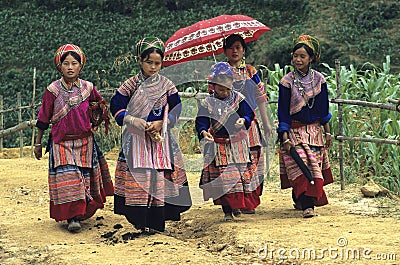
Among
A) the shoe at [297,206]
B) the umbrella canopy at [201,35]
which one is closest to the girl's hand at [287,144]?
the shoe at [297,206]

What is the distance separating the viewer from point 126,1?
25.4m

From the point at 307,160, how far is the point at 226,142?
26.7 inches

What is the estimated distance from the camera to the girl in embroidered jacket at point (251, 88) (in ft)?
17.4

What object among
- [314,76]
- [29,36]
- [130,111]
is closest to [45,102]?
[130,111]

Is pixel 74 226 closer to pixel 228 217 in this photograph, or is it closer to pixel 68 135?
pixel 68 135

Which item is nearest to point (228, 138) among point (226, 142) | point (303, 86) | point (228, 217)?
point (226, 142)

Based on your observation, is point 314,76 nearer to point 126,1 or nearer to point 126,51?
point 126,51

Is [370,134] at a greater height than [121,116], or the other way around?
[121,116]

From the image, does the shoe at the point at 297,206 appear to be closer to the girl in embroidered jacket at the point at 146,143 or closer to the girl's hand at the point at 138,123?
the girl in embroidered jacket at the point at 146,143

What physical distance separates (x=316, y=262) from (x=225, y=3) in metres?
21.3

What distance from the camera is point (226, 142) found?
518cm

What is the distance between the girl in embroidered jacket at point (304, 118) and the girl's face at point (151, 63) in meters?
→ 1.11
